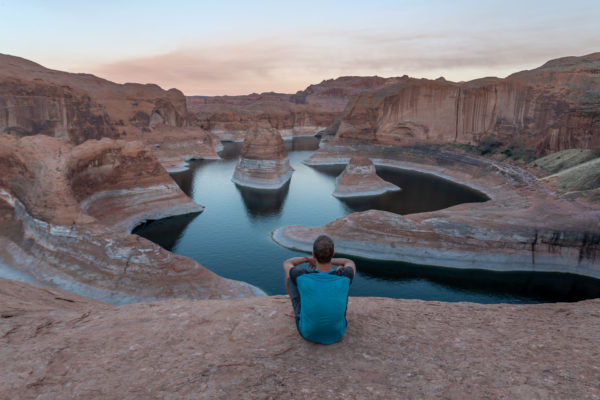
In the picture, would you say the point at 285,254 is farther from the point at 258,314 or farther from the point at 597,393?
the point at 597,393

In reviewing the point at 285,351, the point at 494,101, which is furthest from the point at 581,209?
the point at 494,101

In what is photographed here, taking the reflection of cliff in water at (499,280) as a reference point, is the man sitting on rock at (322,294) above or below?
above

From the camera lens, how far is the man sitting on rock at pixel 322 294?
15.9ft

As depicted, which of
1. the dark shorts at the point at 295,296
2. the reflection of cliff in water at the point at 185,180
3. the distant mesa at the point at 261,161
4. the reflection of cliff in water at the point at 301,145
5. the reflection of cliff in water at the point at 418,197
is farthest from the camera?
the reflection of cliff in water at the point at 301,145

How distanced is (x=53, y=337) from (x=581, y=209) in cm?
3372

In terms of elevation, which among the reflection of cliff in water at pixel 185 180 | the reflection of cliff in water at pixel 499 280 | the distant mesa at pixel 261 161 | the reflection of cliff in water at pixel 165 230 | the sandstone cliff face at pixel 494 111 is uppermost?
the sandstone cliff face at pixel 494 111

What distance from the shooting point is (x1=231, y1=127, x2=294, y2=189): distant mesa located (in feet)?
158

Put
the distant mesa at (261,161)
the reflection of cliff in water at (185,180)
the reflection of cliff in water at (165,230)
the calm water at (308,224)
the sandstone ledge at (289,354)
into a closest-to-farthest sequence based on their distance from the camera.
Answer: the sandstone ledge at (289,354), the calm water at (308,224), the reflection of cliff in water at (165,230), the reflection of cliff in water at (185,180), the distant mesa at (261,161)

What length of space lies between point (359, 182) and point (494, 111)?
33.5 m

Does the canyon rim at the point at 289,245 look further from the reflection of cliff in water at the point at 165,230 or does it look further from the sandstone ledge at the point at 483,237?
the reflection of cliff in water at the point at 165,230

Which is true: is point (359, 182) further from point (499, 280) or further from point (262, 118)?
point (262, 118)

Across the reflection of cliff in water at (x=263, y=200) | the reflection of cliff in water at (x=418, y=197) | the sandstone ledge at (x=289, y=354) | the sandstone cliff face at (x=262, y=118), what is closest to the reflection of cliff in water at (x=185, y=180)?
the reflection of cliff in water at (x=263, y=200)

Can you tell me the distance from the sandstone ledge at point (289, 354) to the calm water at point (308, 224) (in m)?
15.1

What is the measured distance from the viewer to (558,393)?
4.20 meters
